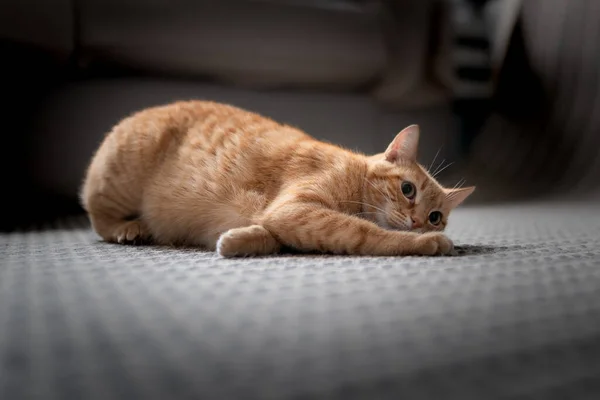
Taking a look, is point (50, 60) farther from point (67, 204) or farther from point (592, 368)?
point (592, 368)

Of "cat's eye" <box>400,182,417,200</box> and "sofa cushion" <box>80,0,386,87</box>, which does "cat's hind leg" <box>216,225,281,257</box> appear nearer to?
"cat's eye" <box>400,182,417,200</box>

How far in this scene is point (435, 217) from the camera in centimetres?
153

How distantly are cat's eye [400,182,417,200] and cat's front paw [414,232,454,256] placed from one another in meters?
0.21

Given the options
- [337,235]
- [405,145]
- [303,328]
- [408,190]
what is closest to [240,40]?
[405,145]

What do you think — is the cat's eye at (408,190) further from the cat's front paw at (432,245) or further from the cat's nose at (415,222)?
the cat's front paw at (432,245)

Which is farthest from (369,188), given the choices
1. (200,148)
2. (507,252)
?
(200,148)

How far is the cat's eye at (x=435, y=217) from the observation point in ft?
4.96

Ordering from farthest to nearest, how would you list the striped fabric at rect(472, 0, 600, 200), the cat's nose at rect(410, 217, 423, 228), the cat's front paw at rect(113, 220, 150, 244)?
the striped fabric at rect(472, 0, 600, 200) < the cat's front paw at rect(113, 220, 150, 244) < the cat's nose at rect(410, 217, 423, 228)

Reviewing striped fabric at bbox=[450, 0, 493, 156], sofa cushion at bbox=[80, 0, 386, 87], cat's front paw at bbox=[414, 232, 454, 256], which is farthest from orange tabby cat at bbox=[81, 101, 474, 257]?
striped fabric at bbox=[450, 0, 493, 156]

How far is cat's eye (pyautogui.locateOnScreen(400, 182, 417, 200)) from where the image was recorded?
1485 mm

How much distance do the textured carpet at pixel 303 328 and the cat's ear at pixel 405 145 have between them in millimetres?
394

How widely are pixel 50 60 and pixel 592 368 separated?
7.25 ft

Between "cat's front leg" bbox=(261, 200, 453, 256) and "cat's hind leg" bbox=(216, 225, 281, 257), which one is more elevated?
"cat's front leg" bbox=(261, 200, 453, 256)

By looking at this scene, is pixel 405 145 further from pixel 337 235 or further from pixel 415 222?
pixel 337 235
